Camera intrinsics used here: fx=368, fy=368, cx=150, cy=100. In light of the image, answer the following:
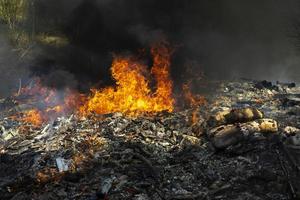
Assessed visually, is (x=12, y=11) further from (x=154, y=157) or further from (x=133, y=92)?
(x=154, y=157)

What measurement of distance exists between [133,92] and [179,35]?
6671 millimetres

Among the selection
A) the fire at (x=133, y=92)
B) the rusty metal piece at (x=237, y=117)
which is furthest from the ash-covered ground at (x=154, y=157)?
the fire at (x=133, y=92)

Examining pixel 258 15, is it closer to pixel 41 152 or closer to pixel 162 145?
pixel 162 145

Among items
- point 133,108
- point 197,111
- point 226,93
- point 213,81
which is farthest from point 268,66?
point 133,108

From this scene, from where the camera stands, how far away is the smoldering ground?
18719mm

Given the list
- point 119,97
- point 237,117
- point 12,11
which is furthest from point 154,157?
point 12,11

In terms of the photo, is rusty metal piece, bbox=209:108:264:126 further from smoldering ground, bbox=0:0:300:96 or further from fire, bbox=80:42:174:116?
smoldering ground, bbox=0:0:300:96

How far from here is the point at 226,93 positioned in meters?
19.6

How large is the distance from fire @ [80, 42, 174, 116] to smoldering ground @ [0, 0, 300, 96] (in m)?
1.10

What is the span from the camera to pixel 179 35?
2100cm

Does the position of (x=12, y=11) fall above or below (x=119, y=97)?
above

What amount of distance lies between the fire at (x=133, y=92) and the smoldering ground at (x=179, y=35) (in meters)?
1.10

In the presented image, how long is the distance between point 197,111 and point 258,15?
39.0 feet

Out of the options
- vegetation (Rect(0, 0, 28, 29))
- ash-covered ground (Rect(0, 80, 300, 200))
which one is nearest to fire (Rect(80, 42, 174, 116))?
ash-covered ground (Rect(0, 80, 300, 200))
